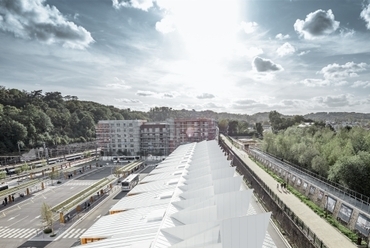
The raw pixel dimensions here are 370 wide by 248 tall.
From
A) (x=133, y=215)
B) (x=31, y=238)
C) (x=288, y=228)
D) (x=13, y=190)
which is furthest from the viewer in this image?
(x=13, y=190)

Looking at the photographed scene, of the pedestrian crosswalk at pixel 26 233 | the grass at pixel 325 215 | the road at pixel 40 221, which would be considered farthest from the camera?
the pedestrian crosswalk at pixel 26 233

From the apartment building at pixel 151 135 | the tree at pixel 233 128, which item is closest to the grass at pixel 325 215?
the apartment building at pixel 151 135

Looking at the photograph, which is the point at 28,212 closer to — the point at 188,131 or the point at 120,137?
the point at 120,137

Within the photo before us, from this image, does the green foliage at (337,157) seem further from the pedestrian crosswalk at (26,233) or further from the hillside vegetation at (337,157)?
the pedestrian crosswalk at (26,233)

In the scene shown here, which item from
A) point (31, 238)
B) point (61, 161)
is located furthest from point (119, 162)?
point (31, 238)

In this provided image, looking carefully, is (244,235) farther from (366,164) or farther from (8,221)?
(8,221)

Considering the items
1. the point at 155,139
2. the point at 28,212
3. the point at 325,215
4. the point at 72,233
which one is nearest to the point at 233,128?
the point at 155,139
